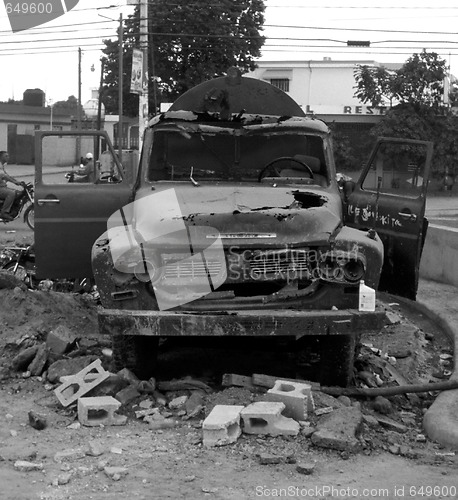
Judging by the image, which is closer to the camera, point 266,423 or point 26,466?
point 26,466

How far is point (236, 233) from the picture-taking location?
21.2 feet

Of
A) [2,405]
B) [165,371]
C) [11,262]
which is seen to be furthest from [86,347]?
[11,262]

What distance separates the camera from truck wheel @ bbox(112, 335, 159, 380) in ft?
22.0

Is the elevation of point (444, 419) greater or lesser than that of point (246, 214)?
lesser

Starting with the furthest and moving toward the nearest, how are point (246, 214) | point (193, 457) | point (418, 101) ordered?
point (418, 101) < point (246, 214) < point (193, 457)

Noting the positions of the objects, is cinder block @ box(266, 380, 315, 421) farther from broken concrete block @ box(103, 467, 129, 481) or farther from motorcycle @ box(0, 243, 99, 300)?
motorcycle @ box(0, 243, 99, 300)

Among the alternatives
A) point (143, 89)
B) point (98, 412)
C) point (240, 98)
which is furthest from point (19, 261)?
point (143, 89)

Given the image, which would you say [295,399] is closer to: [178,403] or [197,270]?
[178,403]

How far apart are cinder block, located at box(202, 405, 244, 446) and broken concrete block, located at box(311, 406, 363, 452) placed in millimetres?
459

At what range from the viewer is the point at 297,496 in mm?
4625

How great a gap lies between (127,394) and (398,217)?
2.75m

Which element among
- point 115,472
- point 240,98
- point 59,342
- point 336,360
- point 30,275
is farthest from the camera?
point 30,275

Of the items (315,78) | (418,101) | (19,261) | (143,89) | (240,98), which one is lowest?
(315,78)

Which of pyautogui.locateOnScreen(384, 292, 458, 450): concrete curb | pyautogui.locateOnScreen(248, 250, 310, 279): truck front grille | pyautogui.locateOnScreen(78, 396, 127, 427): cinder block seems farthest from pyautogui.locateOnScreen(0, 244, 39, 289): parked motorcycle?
pyautogui.locateOnScreen(384, 292, 458, 450): concrete curb
